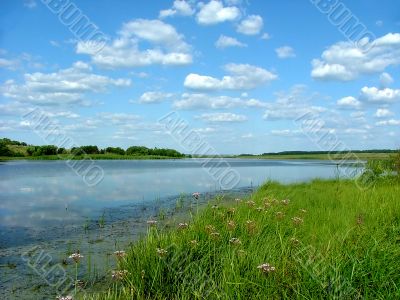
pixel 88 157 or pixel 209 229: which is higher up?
pixel 88 157

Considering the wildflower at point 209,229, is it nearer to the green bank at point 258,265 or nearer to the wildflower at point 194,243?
the green bank at point 258,265

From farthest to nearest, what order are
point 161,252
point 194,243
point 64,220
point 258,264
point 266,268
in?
point 64,220
point 194,243
point 161,252
point 258,264
point 266,268

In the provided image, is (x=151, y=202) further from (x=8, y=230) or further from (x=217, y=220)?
(x=217, y=220)

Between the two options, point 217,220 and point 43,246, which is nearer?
point 217,220

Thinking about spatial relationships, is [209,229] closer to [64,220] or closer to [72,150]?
[64,220]

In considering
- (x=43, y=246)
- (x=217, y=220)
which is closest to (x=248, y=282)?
(x=217, y=220)

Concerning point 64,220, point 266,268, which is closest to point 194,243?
point 266,268

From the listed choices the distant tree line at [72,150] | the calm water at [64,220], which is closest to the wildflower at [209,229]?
the calm water at [64,220]

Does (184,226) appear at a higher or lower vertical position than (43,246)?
higher

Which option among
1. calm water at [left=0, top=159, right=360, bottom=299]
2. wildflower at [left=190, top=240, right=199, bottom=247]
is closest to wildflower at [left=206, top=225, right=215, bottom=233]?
wildflower at [left=190, top=240, right=199, bottom=247]

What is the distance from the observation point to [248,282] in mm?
4969

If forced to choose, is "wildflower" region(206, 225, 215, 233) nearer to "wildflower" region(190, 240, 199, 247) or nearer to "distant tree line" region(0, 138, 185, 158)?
"wildflower" region(190, 240, 199, 247)

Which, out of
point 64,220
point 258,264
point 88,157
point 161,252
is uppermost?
point 88,157

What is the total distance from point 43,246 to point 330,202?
8.21m
